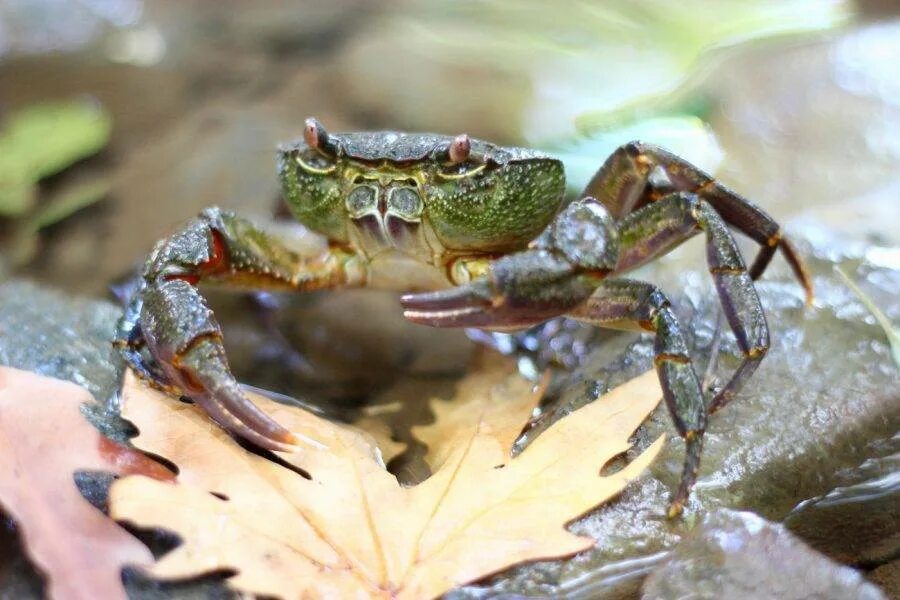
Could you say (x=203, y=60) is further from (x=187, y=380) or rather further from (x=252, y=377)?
(x=187, y=380)

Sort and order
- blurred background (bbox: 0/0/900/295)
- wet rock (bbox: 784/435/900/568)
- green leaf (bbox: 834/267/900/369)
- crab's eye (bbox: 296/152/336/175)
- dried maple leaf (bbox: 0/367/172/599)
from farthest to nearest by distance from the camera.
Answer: blurred background (bbox: 0/0/900/295)
crab's eye (bbox: 296/152/336/175)
green leaf (bbox: 834/267/900/369)
wet rock (bbox: 784/435/900/568)
dried maple leaf (bbox: 0/367/172/599)

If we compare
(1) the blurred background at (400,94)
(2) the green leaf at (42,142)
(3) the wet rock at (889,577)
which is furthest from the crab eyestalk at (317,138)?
(3) the wet rock at (889,577)

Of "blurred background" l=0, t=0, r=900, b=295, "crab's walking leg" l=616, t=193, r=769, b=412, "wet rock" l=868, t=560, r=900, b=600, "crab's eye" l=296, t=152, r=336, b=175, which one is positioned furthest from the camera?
"blurred background" l=0, t=0, r=900, b=295

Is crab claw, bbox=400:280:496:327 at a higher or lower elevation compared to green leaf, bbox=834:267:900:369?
higher

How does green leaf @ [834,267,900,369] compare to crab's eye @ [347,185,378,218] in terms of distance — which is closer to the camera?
green leaf @ [834,267,900,369]

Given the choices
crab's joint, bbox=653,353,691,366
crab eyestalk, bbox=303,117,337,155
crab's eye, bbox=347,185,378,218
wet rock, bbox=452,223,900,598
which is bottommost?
wet rock, bbox=452,223,900,598

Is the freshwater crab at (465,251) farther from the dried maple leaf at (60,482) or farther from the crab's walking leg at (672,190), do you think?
the dried maple leaf at (60,482)

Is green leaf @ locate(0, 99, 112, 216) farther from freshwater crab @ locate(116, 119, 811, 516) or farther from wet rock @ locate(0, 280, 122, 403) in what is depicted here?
freshwater crab @ locate(116, 119, 811, 516)

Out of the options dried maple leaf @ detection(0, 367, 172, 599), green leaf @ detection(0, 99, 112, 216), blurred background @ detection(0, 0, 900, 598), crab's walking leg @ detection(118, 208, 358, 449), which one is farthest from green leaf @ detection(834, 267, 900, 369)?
green leaf @ detection(0, 99, 112, 216)
